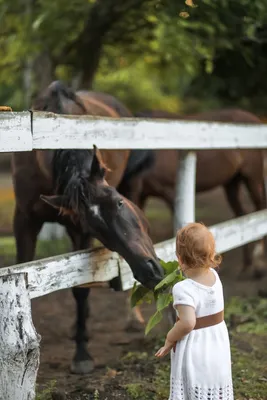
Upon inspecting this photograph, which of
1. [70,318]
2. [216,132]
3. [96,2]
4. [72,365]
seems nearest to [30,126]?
[72,365]

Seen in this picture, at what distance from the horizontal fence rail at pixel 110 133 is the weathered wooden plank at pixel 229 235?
1.97 ft

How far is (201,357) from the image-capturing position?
268 centimetres

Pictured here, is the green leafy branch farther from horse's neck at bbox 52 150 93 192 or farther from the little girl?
horse's neck at bbox 52 150 93 192

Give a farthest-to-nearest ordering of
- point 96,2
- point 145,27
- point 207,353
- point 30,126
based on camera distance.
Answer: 1. point 145,27
2. point 96,2
3. point 30,126
4. point 207,353

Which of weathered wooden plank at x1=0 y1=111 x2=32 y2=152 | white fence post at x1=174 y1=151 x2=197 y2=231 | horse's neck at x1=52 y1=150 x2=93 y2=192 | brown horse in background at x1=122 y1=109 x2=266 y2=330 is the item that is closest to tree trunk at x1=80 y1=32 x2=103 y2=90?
brown horse in background at x1=122 y1=109 x2=266 y2=330

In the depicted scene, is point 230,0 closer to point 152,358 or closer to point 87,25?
point 87,25

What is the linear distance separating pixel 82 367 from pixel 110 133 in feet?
4.98

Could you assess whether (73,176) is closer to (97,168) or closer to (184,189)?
(97,168)

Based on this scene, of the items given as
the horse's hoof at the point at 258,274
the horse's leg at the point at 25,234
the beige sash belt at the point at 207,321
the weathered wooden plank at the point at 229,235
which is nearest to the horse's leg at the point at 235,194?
the horse's hoof at the point at 258,274

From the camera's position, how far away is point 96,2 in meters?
6.92

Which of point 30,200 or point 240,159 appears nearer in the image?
point 30,200

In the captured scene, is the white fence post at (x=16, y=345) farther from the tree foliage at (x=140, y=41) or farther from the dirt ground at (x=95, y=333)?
the tree foliage at (x=140, y=41)

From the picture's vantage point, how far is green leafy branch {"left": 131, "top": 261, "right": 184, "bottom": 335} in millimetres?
3111

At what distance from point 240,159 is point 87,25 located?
243 centimetres
